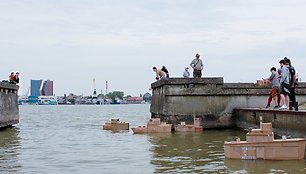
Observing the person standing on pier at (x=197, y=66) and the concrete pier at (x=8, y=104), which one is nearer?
the person standing on pier at (x=197, y=66)

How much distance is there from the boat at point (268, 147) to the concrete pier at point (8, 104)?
58.4 ft

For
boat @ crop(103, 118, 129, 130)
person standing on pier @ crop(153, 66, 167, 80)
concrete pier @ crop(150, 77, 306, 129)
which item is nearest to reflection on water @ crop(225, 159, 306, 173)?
concrete pier @ crop(150, 77, 306, 129)

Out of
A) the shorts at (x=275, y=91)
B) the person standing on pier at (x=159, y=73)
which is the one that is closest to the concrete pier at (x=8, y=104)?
the person standing on pier at (x=159, y=73)

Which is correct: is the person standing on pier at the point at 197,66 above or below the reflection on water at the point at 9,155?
above

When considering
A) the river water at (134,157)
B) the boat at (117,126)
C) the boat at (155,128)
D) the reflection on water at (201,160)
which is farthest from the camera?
the boat at (117,126)

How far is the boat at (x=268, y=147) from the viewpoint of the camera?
13.3 meters

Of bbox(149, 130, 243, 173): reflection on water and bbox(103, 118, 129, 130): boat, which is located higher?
bbox(103, 118, 129, 130): boat

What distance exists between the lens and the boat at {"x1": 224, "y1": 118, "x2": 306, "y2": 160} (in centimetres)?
1330

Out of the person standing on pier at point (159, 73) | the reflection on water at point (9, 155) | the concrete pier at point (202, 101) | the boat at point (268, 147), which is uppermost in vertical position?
the person standing on pier at point (159, 73)

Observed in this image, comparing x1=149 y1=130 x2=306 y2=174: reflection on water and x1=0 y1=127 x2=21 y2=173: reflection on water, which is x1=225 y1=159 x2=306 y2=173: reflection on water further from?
x1=0 y1=127 x2=21 y2=173: reflection on water

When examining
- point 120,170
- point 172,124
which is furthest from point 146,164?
point 172,124

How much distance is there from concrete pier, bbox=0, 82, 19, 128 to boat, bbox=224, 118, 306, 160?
17788 millimetres

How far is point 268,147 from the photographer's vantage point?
13.5m

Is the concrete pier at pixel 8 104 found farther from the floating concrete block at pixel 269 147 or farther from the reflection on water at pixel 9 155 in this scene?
the floating concrete block at pixel 269 147
